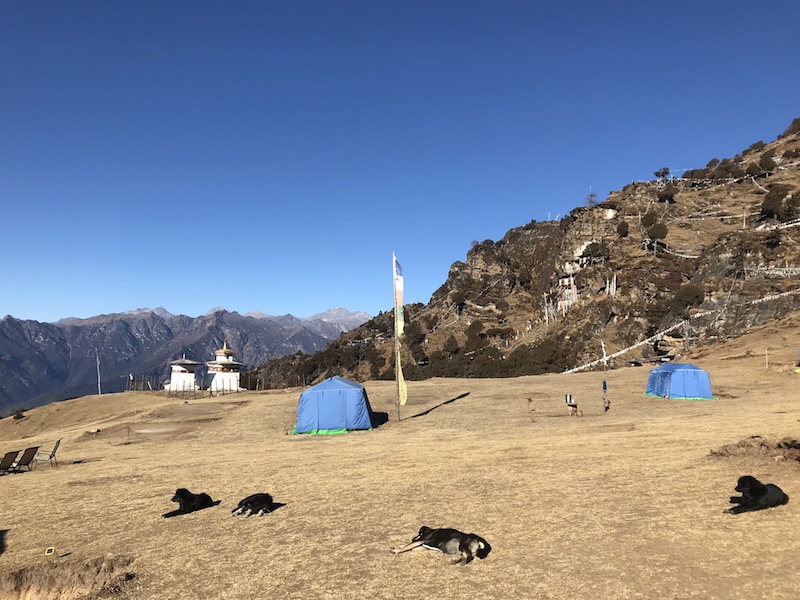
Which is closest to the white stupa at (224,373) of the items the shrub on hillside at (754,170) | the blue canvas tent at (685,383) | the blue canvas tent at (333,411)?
the blue canvas tent at (333,411)

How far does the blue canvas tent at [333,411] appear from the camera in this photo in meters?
25.0

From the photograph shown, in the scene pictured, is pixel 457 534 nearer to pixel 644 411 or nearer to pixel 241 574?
pixel 241 574

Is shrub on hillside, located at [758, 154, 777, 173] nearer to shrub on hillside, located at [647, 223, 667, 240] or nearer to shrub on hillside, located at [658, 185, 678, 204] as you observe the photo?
shrub on hillside, located at [658, 185, 678, 204]

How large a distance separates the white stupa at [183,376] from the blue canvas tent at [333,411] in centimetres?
4415

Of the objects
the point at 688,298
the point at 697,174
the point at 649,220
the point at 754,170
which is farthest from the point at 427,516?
the point at 697,174

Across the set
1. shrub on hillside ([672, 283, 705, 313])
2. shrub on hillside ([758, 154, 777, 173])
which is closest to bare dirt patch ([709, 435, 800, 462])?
shrub on hillside ([672, 283, 705, 313])

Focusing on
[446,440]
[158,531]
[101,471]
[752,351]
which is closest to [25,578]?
[158,531]

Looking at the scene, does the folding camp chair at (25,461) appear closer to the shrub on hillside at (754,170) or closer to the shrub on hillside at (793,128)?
the shrub on hillside at (754,170)

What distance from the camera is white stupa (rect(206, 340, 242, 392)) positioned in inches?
2439

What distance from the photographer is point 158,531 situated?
994cm

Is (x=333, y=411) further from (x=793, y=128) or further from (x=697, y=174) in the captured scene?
(x=793, y=128)

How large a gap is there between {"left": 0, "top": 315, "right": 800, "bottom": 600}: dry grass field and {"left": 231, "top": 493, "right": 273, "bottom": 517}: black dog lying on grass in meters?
0.24

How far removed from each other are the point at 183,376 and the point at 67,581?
204 feet

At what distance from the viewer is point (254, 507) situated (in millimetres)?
10820
